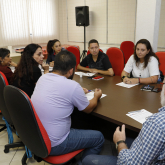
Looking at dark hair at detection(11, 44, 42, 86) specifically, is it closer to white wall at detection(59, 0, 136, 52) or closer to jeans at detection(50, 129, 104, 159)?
jeans at detection(50, 129, 104, 159)

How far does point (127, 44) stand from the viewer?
4.80m

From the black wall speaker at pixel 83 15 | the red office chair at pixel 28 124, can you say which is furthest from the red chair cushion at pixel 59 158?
the black wall speaker at pixel 83 15

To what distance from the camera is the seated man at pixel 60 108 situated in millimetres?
1435

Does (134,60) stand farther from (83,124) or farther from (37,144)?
(37,144)

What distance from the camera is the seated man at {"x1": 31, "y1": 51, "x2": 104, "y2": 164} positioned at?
1.43 m

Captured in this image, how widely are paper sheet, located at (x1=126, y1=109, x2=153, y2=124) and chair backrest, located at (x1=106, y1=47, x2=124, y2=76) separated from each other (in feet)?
5.71

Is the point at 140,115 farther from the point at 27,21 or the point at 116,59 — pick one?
the point at 27,21

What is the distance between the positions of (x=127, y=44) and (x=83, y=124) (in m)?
3.07

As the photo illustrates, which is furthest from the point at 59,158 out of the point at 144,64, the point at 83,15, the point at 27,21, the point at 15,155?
the point at 27,21

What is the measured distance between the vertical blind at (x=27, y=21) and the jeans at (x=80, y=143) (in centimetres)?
474

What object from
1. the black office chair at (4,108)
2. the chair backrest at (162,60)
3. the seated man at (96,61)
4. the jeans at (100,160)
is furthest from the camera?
the seated man at (96,61)

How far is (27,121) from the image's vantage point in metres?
1.30

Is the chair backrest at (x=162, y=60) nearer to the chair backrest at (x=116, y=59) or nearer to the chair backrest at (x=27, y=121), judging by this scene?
the chair backrest at (x=116, y=59)

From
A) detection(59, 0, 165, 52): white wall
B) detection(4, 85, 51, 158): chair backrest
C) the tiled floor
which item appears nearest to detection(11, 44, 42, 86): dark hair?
detection(4, 85, 51, 158): chair backrest
